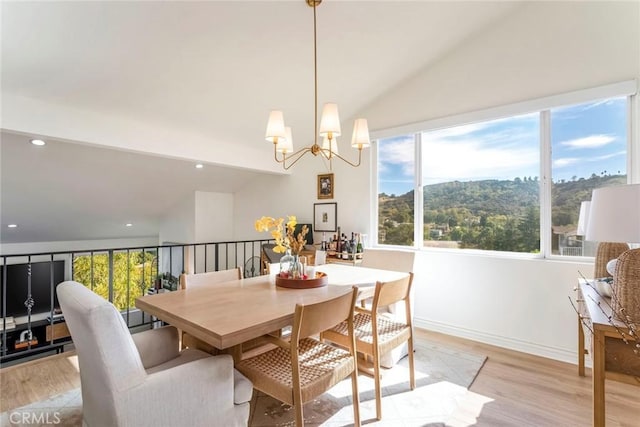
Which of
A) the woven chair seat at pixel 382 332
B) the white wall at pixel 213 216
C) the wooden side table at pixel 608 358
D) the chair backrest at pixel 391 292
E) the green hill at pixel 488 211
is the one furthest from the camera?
the white wall at pixel 213 216

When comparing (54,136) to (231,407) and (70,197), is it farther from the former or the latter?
(231,407)

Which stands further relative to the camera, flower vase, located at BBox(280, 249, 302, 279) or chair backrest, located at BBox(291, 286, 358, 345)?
flower vase, located at BBox(280, 249, 302, 279)

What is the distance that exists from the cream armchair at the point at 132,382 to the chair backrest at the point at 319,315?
0.34m

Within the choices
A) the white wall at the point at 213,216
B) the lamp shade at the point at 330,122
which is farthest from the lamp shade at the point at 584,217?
the white wall at the point at 213,216

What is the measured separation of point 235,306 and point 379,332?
0.99m

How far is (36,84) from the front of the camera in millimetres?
2424

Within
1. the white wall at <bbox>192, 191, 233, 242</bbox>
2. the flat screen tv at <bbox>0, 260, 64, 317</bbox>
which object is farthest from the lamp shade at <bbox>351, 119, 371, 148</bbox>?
the flat screen tv at <bbox>0, 260, 64, 317</bbox>

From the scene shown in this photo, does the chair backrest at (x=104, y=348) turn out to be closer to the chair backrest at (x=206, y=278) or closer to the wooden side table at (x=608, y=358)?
the chair backrest at (x=206, y=278)

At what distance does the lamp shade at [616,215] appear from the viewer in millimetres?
1330

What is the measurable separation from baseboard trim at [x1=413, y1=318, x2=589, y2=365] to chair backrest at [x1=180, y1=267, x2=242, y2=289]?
2.18m

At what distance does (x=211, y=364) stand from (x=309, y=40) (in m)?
2.57

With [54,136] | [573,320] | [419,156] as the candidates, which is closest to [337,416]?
[573,320]

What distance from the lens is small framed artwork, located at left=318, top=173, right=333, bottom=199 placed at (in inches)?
167

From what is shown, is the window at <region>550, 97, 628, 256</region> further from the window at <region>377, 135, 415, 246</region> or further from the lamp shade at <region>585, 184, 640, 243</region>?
the lamp shade at <region>585, 184, 640, 243</region>
